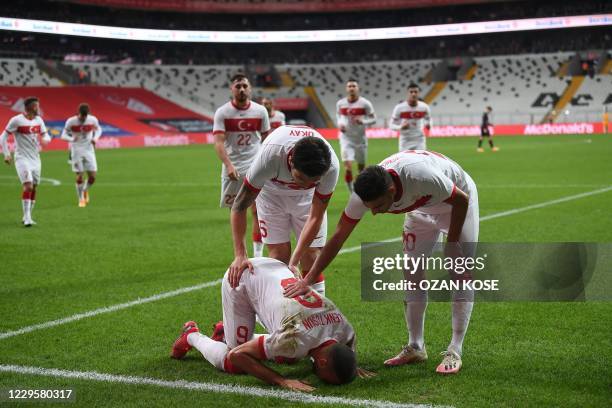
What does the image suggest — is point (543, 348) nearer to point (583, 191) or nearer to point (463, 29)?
point (583, 191)

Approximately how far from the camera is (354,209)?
15.0ft

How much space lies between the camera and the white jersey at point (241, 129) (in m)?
9.89

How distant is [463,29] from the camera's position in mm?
66312

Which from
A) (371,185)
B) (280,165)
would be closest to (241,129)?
(280,165)

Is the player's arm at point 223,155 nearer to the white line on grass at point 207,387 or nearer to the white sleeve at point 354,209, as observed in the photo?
the white line on grass at point 207,387

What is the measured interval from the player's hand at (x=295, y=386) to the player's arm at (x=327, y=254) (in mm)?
564

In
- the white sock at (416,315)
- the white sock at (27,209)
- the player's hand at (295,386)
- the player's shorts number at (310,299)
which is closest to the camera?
the player's hand at (295,386)

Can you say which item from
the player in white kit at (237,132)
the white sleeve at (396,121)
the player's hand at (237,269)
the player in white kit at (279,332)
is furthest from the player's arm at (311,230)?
the white sleeve at (396,121)

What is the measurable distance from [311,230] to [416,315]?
102 centimetres

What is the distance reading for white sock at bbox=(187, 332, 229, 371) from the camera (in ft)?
16.8

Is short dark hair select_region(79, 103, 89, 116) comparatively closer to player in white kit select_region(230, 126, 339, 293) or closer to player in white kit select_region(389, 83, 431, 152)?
player in white kit select_region(389, 83, 431, 152)

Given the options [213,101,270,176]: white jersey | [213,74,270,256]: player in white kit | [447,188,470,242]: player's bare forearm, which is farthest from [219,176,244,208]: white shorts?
[447,188,470,242]: player's bare forearm

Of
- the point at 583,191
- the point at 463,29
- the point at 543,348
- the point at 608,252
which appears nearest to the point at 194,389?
the point at 543,348

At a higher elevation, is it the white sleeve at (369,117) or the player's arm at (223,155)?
Result: the white sleeve at (369,117)
